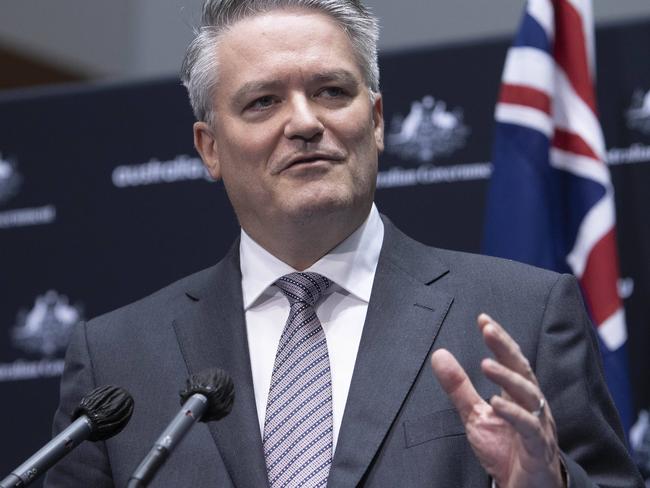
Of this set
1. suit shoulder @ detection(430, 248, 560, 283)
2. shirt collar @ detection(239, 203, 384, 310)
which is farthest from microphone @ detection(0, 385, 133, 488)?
suit shoulder @ detection(430, 248, 560, 283)

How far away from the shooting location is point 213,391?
1.83 meters

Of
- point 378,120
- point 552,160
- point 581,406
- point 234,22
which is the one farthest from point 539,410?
point 552,160

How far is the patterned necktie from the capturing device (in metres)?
2.25

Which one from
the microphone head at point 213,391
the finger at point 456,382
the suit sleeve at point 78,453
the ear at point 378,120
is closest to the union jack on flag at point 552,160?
the ear at point 378,120

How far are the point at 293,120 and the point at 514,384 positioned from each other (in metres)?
0.89

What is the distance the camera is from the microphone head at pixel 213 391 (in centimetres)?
184

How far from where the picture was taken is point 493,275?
246 centimetres

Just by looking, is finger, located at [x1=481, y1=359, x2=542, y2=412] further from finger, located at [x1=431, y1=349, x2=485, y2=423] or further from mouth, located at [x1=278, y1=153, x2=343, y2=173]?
mouth, located at [x1=278, y1=153, x2=343, y2=173]

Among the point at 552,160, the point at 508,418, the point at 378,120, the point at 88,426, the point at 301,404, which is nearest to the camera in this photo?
the point at 508,418

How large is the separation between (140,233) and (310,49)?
6.32 ft

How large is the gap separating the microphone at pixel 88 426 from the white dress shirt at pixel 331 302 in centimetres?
44

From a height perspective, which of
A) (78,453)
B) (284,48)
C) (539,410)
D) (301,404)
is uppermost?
(284,48)

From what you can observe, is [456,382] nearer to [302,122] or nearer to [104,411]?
[104,411]

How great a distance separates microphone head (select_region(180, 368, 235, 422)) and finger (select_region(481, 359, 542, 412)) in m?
0.40
